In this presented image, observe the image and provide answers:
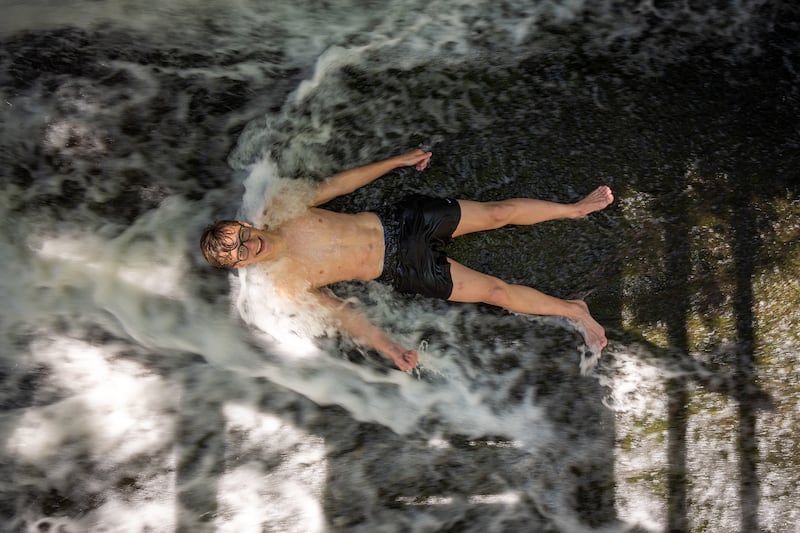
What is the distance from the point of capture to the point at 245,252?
2.81m

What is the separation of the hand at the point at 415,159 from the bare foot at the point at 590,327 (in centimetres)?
122

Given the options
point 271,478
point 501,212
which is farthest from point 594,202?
point 271,478

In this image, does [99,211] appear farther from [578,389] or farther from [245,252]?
[578,389]

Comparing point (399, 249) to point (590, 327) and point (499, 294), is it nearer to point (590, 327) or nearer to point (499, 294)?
point (499, 294)

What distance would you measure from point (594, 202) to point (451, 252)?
2.95ft

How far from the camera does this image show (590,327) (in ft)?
Answer: 12.1

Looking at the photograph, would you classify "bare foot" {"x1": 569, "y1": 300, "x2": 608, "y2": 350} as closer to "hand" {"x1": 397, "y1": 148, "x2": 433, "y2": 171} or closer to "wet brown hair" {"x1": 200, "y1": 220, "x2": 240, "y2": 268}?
"hand" {"x1": 397, "y1": 148, "x2": 433, "y2": 171}

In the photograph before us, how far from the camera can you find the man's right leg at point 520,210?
3455 mm

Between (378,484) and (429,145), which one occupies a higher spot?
(429,145)

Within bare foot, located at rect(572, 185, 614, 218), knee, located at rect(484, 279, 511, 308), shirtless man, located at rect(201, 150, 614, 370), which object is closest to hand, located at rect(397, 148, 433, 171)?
shirtless man, located at rect(201, 150, 614, 370)

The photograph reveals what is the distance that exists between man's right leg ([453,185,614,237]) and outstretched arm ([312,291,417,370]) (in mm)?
744

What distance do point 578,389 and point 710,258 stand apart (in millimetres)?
1134

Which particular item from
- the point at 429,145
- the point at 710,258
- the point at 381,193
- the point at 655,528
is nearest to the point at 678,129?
the point at 710,258

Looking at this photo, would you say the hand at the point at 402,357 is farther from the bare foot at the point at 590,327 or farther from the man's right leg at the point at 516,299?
the bare foot at the point at 590,327
